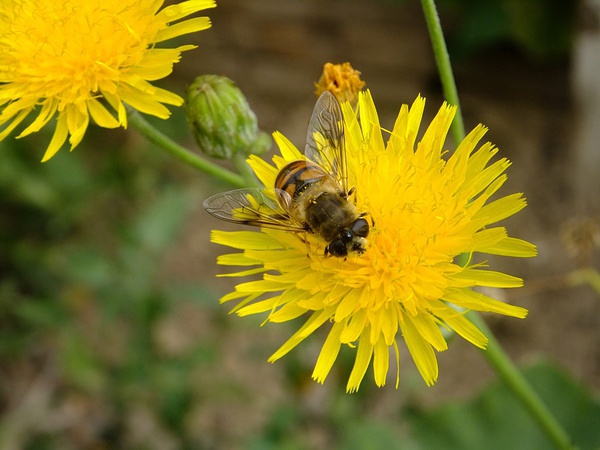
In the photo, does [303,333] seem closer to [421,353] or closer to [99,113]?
[421,353]

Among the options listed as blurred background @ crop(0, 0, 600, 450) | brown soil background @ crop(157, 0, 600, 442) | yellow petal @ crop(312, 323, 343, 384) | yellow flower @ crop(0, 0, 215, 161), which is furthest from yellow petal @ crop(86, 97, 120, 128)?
brown soil background @ crop(157, 0, 600, 442)

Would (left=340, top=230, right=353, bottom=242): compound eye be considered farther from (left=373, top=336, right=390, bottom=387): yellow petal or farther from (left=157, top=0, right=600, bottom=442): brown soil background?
(left=157, top=0, right=600, bottom=442): brown soil background

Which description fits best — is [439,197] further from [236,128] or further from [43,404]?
[43,404]

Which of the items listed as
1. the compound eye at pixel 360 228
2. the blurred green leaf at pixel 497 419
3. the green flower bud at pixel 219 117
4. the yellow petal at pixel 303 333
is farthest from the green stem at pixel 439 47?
the blurred green leaf at pixel 497 419

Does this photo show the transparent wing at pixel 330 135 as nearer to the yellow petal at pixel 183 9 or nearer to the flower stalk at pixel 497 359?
the flower stalk at pixel 497 359

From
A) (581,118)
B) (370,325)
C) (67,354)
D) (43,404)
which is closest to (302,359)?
(67,354)

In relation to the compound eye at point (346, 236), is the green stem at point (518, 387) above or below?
below

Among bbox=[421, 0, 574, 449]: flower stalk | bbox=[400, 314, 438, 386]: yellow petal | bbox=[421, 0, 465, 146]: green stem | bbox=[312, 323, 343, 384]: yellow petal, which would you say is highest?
bbox=[421, 0, 465, 146]: green stem
